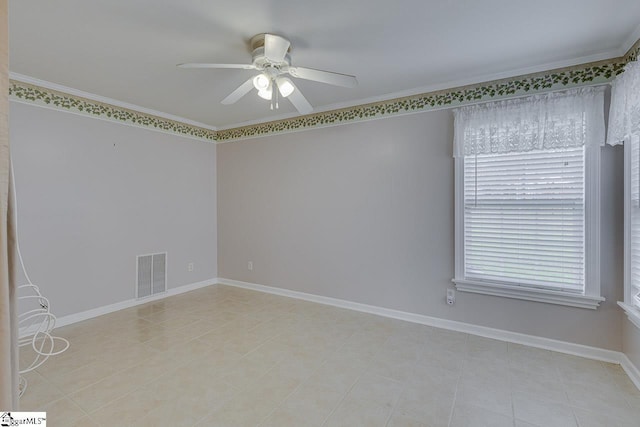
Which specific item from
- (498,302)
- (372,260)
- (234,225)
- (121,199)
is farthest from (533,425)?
(121,199)

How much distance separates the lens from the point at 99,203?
3445 mm

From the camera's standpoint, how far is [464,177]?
9.73ft

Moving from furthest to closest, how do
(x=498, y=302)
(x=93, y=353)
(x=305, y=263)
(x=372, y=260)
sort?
(x=305, y=263), (x=372, y=260), (x=498, y=302), (x=93, y=353)

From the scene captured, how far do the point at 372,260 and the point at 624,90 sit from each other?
2480mm

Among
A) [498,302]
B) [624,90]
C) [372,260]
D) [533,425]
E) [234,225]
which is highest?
[624,90]

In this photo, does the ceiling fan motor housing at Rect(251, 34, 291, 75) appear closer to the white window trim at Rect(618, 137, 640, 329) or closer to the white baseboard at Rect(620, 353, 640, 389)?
the white window trim at Rect(618, 137, 640, 329)

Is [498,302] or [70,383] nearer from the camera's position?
[70,383]

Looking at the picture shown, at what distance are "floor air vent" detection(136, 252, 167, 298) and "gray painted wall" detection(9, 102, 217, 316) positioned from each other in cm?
8

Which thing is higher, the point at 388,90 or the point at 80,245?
the point at 388,90

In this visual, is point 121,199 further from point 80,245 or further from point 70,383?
point 70,383

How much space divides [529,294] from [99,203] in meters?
4.48

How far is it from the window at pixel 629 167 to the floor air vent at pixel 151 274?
185 inches

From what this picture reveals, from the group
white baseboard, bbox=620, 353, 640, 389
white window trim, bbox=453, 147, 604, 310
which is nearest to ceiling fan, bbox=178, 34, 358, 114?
white window trim, bbox=453, 147, 604, 310

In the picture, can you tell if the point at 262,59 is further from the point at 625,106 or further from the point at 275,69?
the point at 625,106
